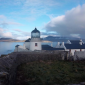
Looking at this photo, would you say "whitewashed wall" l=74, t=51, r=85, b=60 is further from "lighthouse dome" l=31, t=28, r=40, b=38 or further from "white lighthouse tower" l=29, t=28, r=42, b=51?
"lighthouse dome" l=31, t=28, r=40, b=38

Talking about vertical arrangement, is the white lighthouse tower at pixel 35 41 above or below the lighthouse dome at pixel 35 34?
below

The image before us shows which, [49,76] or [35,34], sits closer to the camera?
[49,76]

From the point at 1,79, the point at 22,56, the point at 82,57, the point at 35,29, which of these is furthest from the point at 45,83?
the point at 35,29

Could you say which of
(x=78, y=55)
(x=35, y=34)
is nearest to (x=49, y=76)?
(x=78, y=55)

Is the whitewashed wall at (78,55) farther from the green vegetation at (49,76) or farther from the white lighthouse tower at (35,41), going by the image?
the white lighthouse tower at (35,41)

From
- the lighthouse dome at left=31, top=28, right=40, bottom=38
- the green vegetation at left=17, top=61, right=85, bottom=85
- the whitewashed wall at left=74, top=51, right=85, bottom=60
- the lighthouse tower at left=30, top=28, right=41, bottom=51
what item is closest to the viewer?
the green vegetation at left=17, top=61, right=85, bottom=85

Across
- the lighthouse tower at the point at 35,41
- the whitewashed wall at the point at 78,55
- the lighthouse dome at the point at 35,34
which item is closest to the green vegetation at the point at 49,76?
the whitewashed wall at the point at 78,55

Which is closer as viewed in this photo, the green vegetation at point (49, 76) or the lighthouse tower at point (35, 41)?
the green vegetation at point (49, 76)

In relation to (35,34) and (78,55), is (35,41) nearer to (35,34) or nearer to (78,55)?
(35,34)

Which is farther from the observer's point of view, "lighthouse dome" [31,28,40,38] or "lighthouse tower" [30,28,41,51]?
"lighthouse dome" [31,28,40,38]

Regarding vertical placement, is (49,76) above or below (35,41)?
below

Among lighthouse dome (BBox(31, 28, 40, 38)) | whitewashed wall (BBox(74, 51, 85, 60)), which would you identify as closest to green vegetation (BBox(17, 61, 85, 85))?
whitewashed wall (BBox(74, 51, 85, 60))

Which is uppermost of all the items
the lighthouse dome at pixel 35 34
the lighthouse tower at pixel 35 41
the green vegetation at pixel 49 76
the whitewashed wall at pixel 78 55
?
the lighthouse dome at pixel 35 34

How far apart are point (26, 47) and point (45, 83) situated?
53.4 ft
